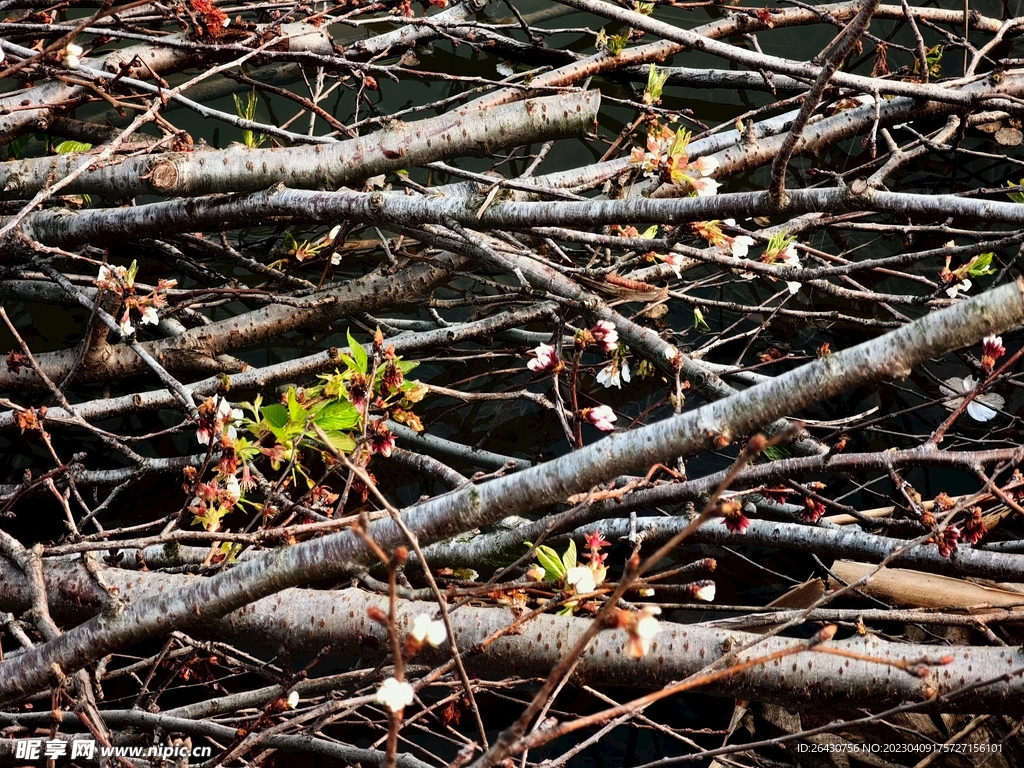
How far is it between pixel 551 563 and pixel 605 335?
600mm

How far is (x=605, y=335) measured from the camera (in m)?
1.84

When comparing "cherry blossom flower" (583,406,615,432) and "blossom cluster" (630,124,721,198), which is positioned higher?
"blossom cluster" (630,124,721,198)

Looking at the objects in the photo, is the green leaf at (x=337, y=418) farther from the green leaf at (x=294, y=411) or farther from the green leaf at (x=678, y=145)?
the green leaf at (x=678, y=145)

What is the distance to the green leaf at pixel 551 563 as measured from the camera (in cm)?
155

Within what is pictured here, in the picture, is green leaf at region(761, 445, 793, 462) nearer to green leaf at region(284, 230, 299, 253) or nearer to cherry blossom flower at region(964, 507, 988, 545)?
cherry blossom flower at region(964, 507, 988, 545)

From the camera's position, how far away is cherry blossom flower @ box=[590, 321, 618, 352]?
1837mm

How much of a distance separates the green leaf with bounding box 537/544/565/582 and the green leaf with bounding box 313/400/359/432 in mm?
526

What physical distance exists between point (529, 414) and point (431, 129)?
1.54 meters

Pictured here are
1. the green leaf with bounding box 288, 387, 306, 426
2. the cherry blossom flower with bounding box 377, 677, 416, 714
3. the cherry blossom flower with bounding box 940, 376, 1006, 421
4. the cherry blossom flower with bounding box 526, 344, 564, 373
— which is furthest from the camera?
the cherry blossom flower with bounding box 940, 376, 1006, 421

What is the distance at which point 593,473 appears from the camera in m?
1.19

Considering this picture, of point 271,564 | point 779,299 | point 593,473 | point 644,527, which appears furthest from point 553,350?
point 779,299

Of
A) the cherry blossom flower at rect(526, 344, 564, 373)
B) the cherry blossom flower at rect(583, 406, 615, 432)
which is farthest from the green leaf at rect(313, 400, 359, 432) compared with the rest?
the cherry blossom flower at rect(583, 406, 615, 432)

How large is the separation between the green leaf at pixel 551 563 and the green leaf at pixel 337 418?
53 centimetres

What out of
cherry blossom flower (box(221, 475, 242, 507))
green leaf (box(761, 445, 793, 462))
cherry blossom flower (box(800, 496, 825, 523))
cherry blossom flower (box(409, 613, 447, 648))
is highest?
cherry blossom flower (box(409, 613, 447, 648))
